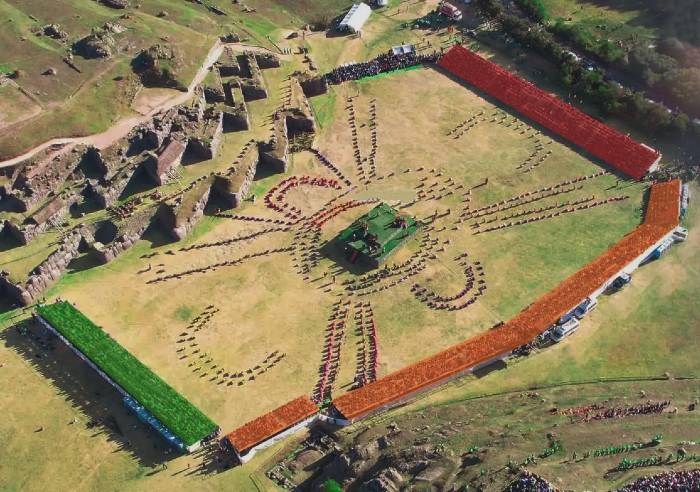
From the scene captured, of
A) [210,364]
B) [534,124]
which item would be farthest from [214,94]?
[210,364]

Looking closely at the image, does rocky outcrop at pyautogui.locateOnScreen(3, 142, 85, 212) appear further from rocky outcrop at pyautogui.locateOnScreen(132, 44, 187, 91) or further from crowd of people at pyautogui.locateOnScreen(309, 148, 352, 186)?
crowd of people at pyautogui.locateOnScreen(309, 148, 352, 186)

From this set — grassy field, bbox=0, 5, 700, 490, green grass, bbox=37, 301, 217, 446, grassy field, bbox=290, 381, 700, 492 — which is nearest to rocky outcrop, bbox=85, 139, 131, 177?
grassy field, bbox=0, 5, 700, 490

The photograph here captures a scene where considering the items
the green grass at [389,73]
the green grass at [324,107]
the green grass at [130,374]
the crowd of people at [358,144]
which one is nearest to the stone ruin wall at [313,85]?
the green grass at [324,107]

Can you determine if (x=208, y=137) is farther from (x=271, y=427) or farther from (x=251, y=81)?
(x=271, y=427)

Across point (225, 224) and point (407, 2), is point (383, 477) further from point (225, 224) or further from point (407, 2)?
point (407, 2)

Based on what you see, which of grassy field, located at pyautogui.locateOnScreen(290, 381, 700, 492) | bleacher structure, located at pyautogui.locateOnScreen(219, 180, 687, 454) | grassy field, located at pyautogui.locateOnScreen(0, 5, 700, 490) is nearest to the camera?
grassy field, located at pyautogui.locateOnScreen(290, 381, 700, 492)

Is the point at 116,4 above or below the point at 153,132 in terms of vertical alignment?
above
